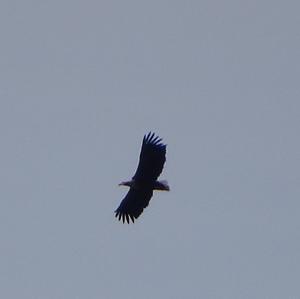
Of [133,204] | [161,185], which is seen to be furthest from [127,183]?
[161,185]

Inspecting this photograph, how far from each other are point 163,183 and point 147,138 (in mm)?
1405

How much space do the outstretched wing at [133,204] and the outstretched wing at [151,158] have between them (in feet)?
2.63

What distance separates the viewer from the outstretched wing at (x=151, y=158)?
98.1ft

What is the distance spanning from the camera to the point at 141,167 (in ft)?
98.7

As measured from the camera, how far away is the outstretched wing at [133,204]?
30.9m

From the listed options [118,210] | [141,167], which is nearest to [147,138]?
[141,167]

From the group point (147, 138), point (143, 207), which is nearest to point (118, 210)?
point (143, 207)

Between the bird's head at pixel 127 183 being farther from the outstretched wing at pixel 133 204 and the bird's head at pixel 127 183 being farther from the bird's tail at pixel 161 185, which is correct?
the bird's tail at pixel 161 185

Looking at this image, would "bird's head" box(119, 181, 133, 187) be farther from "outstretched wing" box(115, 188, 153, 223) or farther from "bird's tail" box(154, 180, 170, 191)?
"bird's tail" box(154, 180, 170, 191)

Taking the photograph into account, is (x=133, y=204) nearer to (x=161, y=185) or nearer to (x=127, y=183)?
(x=127, y=183)

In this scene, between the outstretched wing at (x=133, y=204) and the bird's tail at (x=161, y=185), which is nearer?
the bird's tail at (x=161, y=185)

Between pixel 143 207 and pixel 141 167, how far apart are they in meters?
1.65

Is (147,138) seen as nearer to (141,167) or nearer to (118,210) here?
(141,167)

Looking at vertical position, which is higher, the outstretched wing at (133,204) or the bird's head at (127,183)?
the bird's head at (127,183)
